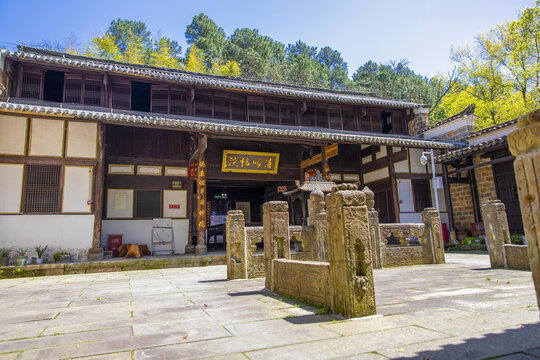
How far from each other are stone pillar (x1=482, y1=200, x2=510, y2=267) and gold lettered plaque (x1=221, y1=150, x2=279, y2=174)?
7.89 m

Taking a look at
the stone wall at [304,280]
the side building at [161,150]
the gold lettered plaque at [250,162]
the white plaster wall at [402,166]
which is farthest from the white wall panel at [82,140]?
the white plaster wall at [402,166]

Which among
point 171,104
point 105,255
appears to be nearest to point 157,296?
point 105,255

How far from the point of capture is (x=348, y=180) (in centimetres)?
1516

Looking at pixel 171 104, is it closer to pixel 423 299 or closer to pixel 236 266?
pixel 236 266

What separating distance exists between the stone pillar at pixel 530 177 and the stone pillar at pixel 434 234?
7.01 m

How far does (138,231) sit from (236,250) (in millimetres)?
6191

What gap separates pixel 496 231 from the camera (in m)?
6.78

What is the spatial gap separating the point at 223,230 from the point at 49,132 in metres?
6.92

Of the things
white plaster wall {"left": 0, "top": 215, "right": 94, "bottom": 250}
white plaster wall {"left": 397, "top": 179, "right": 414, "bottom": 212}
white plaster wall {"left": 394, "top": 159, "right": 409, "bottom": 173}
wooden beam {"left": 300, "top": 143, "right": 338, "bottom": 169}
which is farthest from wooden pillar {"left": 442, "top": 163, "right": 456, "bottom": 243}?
white plaster wall {"left": 0, "top": 215, "right": 94, "bottom": 250}

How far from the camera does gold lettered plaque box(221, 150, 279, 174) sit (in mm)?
12758

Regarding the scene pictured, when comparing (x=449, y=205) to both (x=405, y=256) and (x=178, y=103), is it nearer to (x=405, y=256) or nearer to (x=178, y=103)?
(x=405, y=256)

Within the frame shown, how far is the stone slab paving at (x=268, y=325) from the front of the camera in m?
2.40

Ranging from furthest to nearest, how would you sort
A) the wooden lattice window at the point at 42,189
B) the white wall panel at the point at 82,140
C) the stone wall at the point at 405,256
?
1. the white wall panel at the point at 82,140
2. the wooden lattice window at the point at 42,189
3. the stone wall at the point at 405,256

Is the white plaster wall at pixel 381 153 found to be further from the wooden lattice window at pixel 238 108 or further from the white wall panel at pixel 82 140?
the white wall panel at pixel 82 140
